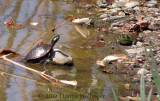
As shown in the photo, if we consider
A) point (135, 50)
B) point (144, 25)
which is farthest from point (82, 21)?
point (135, 50)

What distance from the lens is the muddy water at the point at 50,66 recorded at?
382 cm

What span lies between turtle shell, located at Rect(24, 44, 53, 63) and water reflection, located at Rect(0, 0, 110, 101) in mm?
88

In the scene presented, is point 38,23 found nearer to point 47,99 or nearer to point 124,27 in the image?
point 124,27

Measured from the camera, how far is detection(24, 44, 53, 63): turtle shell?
4965 millimetres

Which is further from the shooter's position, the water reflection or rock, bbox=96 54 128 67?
rock, bbox=96 54 128 67

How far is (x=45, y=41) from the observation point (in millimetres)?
6133

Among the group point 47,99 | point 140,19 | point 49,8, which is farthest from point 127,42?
point 49,8

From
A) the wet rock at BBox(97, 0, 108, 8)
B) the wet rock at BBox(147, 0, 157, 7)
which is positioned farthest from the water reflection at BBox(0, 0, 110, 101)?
the wet rock at BBox(147, 0, 157, 7)

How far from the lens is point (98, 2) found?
959cm

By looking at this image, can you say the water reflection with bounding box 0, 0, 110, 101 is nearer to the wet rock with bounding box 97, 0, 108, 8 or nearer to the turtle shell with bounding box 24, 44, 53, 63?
the turtle shell with bounding box 24, 44, 53, 63

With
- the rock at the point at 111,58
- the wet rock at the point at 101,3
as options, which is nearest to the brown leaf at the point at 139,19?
the wet rock at the point at 101,3

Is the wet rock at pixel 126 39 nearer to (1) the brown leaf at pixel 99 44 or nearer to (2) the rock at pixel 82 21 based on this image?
(1) the brown leaf at pixel 99 44

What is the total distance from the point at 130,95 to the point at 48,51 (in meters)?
1.58

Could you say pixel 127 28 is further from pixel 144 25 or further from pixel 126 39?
pixel 126 39
